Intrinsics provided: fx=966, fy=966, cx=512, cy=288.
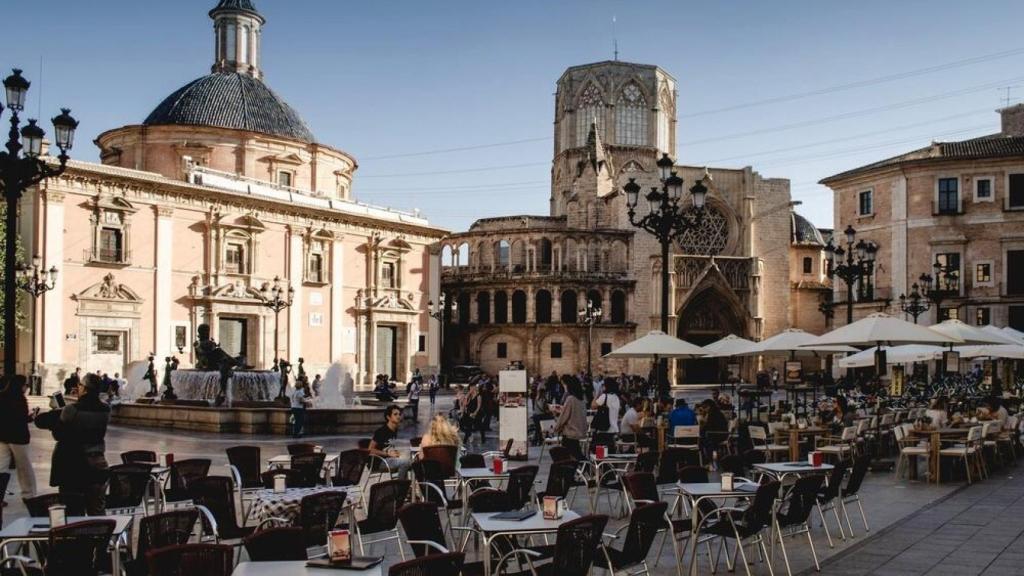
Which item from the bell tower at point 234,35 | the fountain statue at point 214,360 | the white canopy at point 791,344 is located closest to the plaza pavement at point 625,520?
the fountain statue at point 214,360

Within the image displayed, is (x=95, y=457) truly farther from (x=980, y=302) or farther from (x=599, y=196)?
(x=599, y=196)

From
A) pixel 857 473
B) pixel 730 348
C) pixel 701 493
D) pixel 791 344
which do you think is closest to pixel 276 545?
pixel 701 493

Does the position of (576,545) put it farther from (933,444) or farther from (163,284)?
(163,284)

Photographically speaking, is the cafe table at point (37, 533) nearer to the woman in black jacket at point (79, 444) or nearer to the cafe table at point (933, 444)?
the woman in black jacket at point (79, 444)

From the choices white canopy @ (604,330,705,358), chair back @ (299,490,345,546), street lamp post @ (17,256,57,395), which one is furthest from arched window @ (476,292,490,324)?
chair back @ (299,490,345,546)

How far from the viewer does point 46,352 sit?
32.2m

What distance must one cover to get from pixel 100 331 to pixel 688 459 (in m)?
28.5

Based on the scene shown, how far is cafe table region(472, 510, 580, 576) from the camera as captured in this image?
21.1 feet

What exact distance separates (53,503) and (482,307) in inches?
1855

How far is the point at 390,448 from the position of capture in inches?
423

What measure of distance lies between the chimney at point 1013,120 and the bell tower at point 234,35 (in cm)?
3777

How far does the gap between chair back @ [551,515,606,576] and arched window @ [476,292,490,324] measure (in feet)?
156

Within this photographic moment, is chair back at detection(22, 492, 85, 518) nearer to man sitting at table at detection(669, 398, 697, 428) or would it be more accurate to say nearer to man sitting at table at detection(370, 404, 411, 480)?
man sitting at table at detection(370, 404, 411, 480)

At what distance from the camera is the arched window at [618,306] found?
2100 inches
